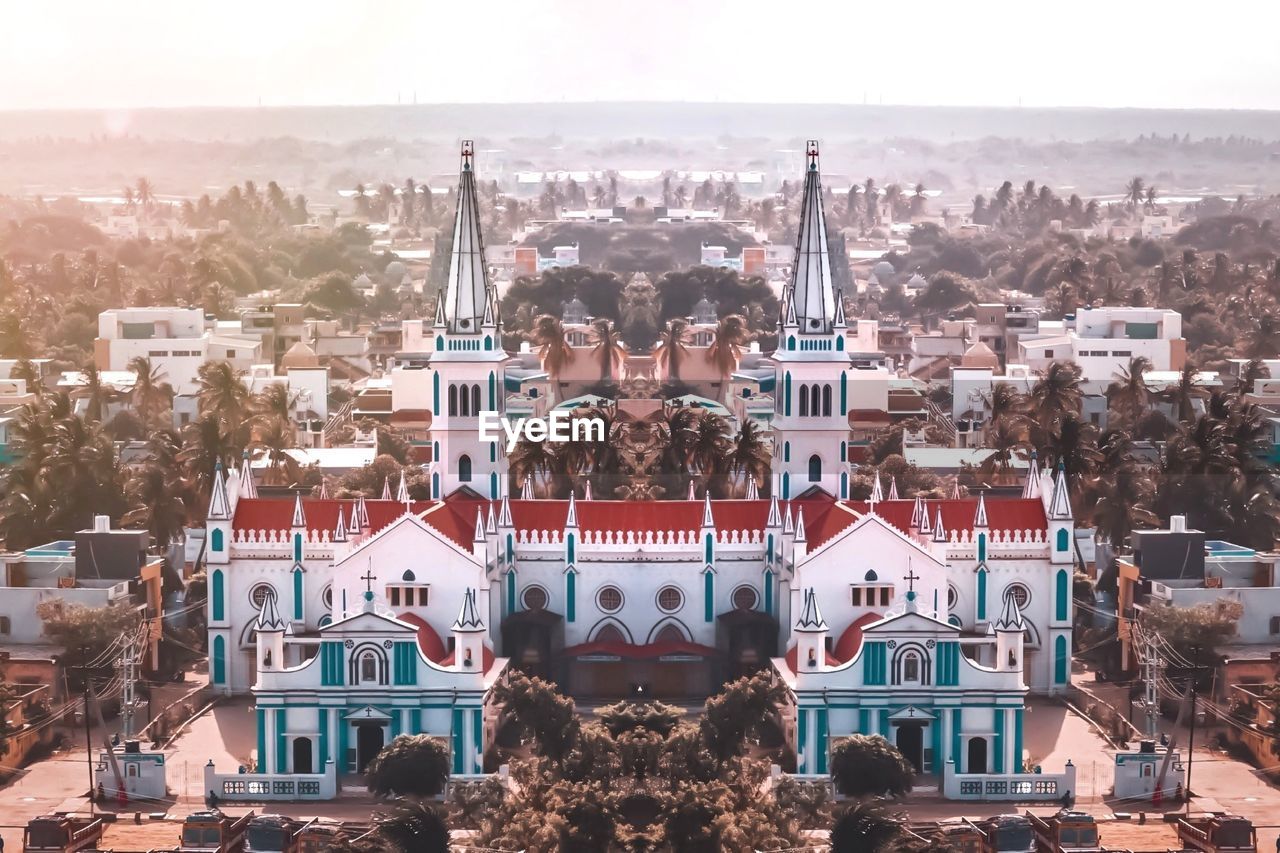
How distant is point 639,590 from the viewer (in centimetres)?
7312

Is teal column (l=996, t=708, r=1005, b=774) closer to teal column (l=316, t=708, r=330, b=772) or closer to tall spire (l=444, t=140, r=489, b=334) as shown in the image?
teal column (l=316, t=708, r=330, b=772)

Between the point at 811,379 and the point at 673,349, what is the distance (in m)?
47.9

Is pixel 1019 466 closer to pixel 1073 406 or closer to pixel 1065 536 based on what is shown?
pixel 1073 406

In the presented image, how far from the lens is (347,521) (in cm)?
7288

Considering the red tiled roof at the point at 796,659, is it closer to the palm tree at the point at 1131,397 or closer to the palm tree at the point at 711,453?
the palm tree at the point at 711,453

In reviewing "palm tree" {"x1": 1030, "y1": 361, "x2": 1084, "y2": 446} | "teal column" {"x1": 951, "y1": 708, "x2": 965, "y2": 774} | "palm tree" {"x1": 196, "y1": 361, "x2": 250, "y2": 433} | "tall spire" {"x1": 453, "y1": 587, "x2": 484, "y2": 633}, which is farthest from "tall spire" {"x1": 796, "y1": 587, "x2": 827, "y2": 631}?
"palm tree" {"x1": 196, "y1": 361, "x2": 250, "y2": 433}

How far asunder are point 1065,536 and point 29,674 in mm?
29930

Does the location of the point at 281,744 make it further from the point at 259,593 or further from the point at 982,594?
the point at 982,594

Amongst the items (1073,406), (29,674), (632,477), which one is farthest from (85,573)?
(1073,406)

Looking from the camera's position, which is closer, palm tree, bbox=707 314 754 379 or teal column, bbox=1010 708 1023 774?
teal column, bbox=1010 708 1023 774

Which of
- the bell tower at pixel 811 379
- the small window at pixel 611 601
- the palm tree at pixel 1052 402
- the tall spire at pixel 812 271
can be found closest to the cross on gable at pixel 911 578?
the bell tower at pixel 811 379

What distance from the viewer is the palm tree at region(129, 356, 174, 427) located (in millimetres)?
125000

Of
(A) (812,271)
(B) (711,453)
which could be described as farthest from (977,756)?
(B) (711,453)

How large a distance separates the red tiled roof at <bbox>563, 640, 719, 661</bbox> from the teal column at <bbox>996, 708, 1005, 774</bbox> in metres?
10.4
